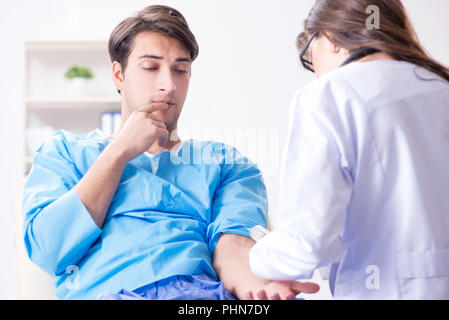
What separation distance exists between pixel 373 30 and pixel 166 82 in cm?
56

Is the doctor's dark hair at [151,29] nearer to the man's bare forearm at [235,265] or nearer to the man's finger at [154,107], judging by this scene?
the man's finger at [154,107]

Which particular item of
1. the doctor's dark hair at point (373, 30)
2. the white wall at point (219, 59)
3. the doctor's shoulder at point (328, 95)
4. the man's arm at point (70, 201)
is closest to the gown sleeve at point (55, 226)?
the man's arm at point (70, 201)

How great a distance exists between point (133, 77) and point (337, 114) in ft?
2.19

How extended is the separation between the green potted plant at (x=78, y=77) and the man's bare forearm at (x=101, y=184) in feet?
6.37

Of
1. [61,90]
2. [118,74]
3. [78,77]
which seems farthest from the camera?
[61,90]

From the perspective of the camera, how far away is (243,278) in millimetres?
1086

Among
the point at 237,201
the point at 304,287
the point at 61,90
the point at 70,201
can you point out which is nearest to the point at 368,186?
the point at 304,287

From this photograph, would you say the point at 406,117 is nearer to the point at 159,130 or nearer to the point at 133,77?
the point at 159,130

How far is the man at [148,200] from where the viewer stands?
3.51ft

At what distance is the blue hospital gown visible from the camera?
1072 mm

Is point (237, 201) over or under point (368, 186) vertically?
under

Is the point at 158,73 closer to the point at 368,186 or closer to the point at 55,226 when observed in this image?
the point at 55,226

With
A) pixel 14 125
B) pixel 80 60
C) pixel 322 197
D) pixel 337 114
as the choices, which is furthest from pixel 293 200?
pixel 14 125

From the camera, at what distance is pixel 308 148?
2.70ft
